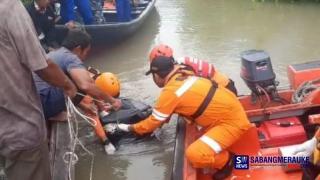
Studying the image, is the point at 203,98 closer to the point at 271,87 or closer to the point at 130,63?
the point at 271,87

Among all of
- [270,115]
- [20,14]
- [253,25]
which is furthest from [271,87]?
[253,25]

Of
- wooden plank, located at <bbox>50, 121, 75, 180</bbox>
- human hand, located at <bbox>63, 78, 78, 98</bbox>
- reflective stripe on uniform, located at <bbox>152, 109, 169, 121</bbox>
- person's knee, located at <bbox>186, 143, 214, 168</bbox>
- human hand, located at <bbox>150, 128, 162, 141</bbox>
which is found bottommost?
human hand, located at <bbox>150, 128, 162, 141</bbox>

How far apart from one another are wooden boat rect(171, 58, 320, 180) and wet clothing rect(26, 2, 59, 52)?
3.42 metres

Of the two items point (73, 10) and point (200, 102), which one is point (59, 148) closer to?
point (200, 102)

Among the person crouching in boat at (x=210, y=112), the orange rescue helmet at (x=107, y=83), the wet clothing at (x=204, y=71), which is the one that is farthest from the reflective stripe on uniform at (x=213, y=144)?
the orange rescue helmet at (x=107, y=83)

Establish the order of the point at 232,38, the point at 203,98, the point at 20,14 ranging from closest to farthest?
the point at 20,14 → the point at 203,98 → the point at 232,38

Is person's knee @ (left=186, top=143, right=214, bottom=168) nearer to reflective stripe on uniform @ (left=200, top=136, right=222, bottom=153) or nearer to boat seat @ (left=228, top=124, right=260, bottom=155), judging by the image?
reflective stripe on uniform @ (left=200, top=136, right=222, bottom=153)

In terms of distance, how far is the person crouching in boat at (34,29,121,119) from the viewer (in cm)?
426

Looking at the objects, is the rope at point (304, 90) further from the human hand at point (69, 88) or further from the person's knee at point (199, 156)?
the human hand at point (69, 88)

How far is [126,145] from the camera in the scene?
509 cm

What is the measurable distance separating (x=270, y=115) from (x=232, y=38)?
182 inches

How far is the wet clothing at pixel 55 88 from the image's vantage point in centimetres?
431

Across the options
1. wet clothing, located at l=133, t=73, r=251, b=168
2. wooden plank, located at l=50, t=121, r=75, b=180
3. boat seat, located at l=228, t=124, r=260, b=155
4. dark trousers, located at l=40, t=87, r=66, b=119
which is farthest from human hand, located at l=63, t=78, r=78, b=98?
boat seat, located at l=228, t=124, r=260, b=155

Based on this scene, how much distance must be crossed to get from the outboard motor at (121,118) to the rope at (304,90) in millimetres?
1560
